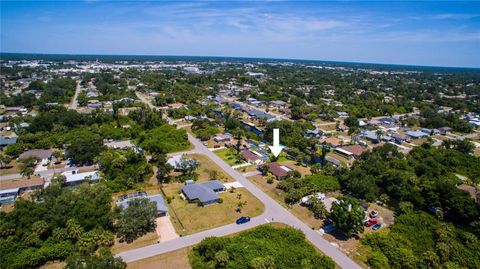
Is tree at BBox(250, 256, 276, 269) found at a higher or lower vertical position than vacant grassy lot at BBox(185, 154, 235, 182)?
higher

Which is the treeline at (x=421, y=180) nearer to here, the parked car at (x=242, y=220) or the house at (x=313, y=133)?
the parked car at (x=242, y=220)

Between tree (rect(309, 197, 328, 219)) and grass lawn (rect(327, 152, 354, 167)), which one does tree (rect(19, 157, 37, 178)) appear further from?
grass lawn (rect(327, 152, 354, 167))

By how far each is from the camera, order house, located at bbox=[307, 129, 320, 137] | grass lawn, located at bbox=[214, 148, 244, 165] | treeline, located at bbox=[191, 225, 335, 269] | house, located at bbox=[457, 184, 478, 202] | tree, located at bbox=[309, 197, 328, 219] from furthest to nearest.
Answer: house, located at bbox=[307, 129, 320, 137] → grass lawn, located at bbox=[214, 148, 244, 165] → house, located at bbox=[457, 184, 478, 202] → tree, located at bbox=[309, 197, 328, 219] → treeline, located at bbox=[191, 225, 335, 269]

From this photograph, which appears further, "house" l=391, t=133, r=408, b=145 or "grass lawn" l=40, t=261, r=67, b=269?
"house" l=391, t=133, r=408, b=145

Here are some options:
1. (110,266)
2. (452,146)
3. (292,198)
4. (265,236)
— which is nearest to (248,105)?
(452,146)

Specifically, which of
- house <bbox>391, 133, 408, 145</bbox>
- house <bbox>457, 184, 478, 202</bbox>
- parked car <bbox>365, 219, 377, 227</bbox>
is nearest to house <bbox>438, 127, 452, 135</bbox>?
house <bbox>391, 133, 408, 145</bbox>

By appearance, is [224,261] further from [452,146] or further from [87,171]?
[452,146]
